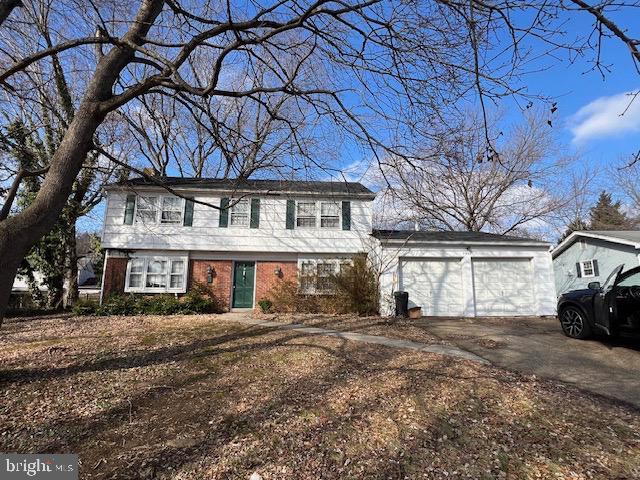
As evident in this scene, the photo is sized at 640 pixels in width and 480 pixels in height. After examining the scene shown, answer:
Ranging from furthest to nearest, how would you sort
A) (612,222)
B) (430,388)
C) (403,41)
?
(612,222) < (430,388) < (403,41)

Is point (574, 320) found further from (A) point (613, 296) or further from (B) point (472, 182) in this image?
(B) point (472, 182)

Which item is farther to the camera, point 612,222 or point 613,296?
point 612,222

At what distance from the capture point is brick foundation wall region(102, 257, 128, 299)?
1446 centimetres

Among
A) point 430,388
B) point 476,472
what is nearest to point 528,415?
point 430,388

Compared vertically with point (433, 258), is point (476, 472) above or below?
below

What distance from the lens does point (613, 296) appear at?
6.88m

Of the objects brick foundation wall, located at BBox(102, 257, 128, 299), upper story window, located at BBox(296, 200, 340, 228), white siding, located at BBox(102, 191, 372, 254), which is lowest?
brick foundation wall, located at BBox(102, 257, 128, 299)

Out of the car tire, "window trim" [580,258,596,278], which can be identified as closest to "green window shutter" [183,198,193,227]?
the car tire

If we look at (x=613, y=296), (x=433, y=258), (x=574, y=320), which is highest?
(x=433, y=258)

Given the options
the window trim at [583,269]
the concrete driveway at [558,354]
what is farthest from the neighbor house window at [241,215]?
the window trim at [583,269]

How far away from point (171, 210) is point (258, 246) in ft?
13.1

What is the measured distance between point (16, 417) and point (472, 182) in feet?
81.1

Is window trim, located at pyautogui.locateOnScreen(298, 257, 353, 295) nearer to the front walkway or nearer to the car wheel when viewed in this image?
the front walkway

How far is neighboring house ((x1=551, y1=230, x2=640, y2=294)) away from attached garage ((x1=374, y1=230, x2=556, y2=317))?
372 cm
